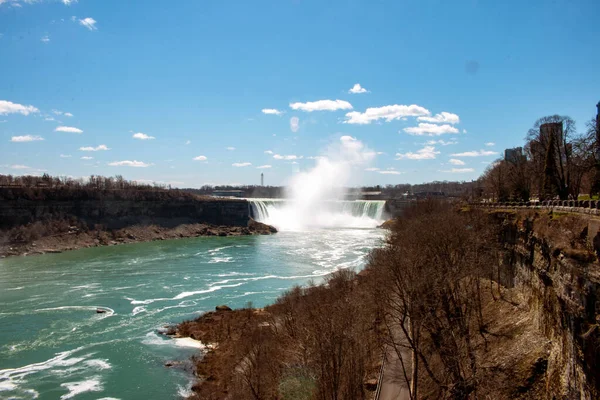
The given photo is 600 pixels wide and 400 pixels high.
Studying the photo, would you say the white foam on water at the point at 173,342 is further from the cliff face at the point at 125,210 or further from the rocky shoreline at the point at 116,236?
the cliff face at the point at 125,210

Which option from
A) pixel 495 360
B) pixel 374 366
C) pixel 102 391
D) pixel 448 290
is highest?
pixel 448 290

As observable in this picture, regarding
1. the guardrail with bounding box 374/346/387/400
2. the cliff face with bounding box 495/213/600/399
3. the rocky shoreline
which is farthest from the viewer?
the rocky shoreline

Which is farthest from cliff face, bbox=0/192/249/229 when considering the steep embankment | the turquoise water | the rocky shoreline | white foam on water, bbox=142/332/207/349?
white foam on water, bbox=142/332/207/349

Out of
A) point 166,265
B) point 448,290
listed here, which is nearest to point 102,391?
point 448,290

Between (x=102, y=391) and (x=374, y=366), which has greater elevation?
(x=374, y=366)

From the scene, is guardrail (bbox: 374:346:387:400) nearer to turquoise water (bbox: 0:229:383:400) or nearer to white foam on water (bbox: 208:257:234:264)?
turquoise water (bbox: 0:229:383:400)

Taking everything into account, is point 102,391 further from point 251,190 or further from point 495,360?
point 251,190

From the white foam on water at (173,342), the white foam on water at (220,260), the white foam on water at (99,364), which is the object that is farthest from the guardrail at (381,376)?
the white foam on water at (220,260)
